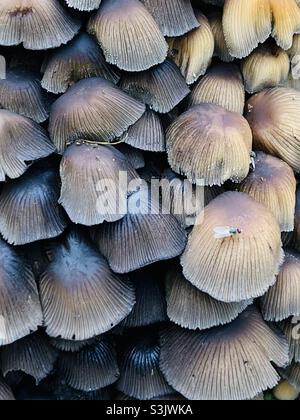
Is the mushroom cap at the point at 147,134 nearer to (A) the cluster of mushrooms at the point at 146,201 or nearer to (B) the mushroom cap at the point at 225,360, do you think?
(A) the cluster of mushrooms at the point at 146,201

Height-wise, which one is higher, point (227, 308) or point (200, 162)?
point (200, 162)

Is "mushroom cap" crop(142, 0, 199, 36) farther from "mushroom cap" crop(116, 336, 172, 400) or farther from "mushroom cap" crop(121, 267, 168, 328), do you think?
"mushroom cap" crop(116, 336, 172, 400)

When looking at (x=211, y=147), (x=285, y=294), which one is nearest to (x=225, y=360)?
(x=285, y=294)

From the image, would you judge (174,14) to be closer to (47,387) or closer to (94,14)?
(94,14)

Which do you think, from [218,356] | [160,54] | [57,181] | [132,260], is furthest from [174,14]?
[218,356]

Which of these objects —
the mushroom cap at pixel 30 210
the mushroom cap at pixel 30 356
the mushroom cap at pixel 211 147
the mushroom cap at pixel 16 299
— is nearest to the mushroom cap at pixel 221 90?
the mushroom cap at pixel 211 147
